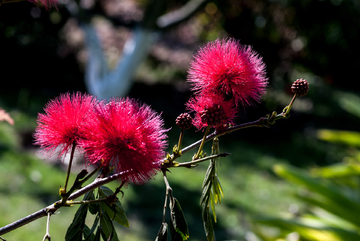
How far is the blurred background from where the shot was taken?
4.16m

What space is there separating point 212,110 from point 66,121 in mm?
308

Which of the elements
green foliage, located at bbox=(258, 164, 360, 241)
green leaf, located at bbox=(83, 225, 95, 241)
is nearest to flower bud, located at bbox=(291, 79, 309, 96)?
green leaf, located at bbox=(83, 225, 95, 241)

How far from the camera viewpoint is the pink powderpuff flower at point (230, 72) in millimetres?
798

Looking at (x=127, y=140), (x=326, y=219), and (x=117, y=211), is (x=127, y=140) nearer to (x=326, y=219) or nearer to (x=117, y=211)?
(x=117, y=211)

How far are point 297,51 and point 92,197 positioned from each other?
7094 millimetres

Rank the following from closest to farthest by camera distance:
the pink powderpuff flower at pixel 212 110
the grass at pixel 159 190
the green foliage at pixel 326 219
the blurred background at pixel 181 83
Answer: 1. the pink powderpuff flower at pixel 212 110
2. the green foliage at pixel 326 219
3. the grass at pixel 159 190
4. the blurred background at pixel 181 83

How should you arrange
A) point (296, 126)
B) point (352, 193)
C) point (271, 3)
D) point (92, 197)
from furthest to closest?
1. point (296, 126)
2. point (271, 3)
3. point (352, 193)
4. point (92, 197)

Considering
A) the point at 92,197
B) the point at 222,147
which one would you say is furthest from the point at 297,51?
the point at 92,197

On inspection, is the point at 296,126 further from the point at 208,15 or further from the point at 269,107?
the point at 208,15

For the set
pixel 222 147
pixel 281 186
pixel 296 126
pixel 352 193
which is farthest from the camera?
pixel 296 126

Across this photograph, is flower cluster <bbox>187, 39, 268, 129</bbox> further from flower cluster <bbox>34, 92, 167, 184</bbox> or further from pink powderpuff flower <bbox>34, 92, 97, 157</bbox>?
pink powderpuff flower <bbox>34, 92, 97, 157</bbox>

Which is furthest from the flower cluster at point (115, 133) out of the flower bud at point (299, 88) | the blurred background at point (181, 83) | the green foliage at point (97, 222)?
the blurred background at point (181, 83)

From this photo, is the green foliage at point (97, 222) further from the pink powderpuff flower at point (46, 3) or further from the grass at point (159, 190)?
the grass at point (159, 190)

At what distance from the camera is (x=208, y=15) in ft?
23.8
